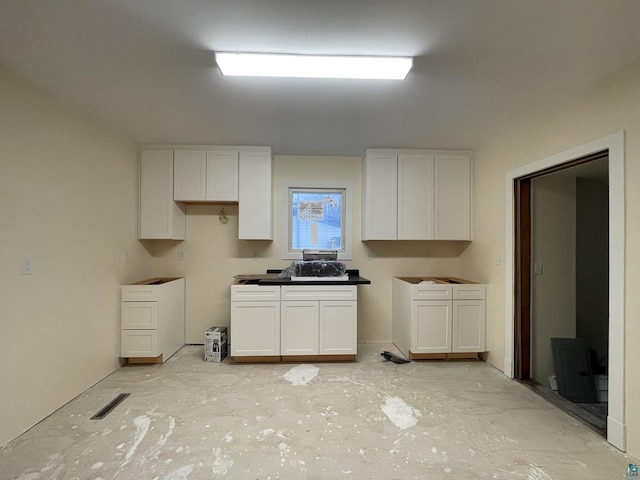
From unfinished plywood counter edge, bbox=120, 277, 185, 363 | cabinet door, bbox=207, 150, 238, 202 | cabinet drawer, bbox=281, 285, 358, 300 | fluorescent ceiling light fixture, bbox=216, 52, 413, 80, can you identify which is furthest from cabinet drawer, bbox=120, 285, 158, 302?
fluorescent ceiling light fixture, bbox=216, 52, 413, 80

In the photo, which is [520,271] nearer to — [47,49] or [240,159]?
[240,159]

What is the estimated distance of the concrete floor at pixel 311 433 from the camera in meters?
1.52

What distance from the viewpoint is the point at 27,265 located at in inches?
72.5

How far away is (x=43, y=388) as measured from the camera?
6.36 feet

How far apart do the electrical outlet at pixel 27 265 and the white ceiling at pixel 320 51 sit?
1.22 m

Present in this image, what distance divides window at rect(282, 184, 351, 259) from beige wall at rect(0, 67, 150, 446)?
187 centimetres

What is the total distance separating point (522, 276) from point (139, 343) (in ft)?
12.5

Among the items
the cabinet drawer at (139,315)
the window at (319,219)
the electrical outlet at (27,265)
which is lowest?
the cabinet drawer at (139,315)

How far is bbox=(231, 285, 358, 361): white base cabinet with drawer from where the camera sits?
9.34 feet

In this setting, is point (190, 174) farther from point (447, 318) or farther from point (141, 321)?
point (447, 318)

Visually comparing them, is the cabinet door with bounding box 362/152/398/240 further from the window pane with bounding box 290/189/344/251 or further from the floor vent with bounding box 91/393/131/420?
the floor vent with bounding box 91/393/131/420

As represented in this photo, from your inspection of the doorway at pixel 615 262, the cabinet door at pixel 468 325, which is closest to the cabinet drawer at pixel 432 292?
the cabinet door at pixel 468 325

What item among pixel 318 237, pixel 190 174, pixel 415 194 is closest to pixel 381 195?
pixel 415 194

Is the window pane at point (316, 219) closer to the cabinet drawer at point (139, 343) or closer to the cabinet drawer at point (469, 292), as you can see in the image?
the cabinet drawer at point (469, 292)
